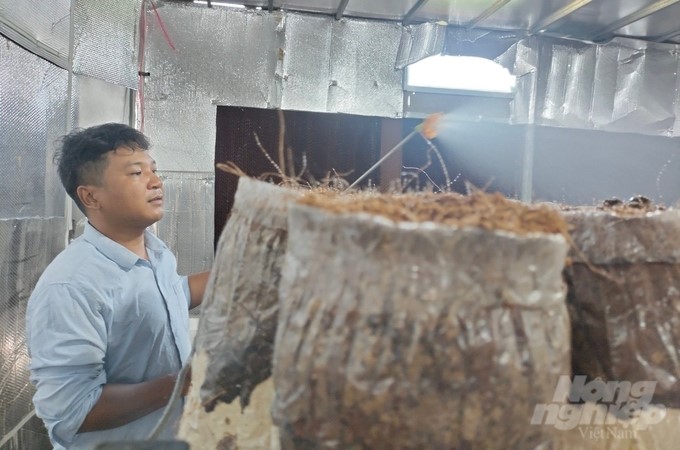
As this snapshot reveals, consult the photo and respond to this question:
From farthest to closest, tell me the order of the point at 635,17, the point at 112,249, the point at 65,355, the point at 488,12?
1. the point at 635,17
2. the point at 488,12
3. the point at 112,249
4. the point at 65,355

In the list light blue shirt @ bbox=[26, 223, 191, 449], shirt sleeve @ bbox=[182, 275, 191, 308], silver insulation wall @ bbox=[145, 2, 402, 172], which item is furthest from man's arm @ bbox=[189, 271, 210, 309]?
silver insulation wall @ bbox=[145, 2, 402, 172]

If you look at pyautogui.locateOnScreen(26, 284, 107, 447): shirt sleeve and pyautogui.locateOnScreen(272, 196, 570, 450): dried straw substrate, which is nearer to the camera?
pyautogui.locateOnScreen(272, 196, 570, 450): dried straw substrate

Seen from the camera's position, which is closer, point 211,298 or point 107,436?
point 211,298

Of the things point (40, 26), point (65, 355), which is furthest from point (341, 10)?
point (65, 355)

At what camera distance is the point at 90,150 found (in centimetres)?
133

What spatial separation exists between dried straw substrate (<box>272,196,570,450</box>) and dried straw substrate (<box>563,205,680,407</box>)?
0.17 meters

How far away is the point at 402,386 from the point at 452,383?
0.16 feet

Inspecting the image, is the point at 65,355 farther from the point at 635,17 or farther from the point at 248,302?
the point at 635,17

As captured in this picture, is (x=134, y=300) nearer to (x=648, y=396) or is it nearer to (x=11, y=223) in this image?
(x=11, y=223)

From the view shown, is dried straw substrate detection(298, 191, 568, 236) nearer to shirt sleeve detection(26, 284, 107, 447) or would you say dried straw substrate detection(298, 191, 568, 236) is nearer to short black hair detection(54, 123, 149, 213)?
shirt sleeve detection(26, 284, 107, 447)

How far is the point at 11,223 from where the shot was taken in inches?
72.6

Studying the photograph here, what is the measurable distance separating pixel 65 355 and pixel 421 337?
94 cm

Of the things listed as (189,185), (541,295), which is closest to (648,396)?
(541,295)

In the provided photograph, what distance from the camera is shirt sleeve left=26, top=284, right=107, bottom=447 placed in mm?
1088
